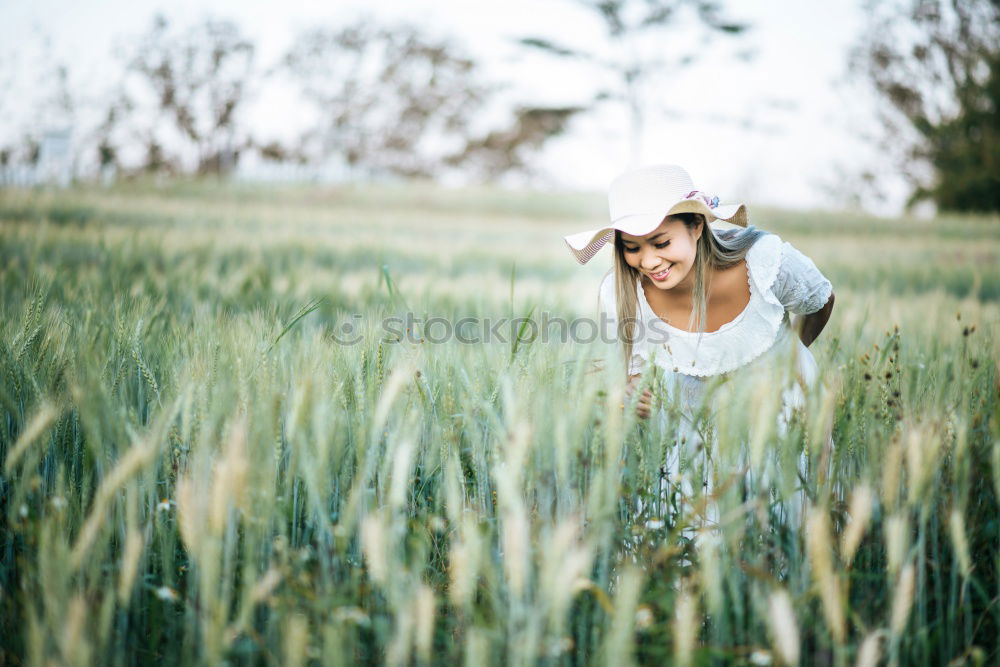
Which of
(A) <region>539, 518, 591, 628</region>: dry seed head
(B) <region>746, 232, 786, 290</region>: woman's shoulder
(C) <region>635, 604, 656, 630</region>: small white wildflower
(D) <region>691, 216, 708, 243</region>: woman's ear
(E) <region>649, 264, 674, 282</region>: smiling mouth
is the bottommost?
(C) <region>635, 604, 656, 630</region>: small white wildflower

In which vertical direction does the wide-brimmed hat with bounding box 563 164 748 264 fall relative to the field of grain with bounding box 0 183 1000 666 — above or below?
above

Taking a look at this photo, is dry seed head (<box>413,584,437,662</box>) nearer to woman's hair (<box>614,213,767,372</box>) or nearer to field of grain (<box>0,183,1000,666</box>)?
field of grain (<box>0,183,1000,666</box>)

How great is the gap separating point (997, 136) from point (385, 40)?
13.5 m

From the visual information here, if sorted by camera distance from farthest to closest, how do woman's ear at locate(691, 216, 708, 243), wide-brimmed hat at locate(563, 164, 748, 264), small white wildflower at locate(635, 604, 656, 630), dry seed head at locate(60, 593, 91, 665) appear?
woman's ear at locate(691, 216, 708, 243) < wide-brimmed hat at locate(563, 164, 748, 264) < small white wildflower at locate(635, 604, 656, 630) < dry seed head at locate(60, 593, 91, 665)

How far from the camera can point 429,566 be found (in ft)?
3.72

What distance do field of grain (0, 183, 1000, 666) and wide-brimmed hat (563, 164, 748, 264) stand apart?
1.10ft

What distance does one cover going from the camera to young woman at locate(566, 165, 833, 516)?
1780mm

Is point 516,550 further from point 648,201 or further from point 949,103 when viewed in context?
point 949,103

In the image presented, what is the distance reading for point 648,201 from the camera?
5.77 ft

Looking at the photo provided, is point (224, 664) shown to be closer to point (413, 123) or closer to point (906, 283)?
point (906, 283)

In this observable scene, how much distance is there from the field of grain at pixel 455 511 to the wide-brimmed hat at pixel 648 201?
1.10 feet

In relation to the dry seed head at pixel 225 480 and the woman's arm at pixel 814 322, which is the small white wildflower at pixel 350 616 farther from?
the woman's arm at pixel 814 322

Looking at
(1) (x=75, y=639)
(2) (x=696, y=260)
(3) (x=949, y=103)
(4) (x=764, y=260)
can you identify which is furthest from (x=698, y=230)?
(3) (x=949, y=103)

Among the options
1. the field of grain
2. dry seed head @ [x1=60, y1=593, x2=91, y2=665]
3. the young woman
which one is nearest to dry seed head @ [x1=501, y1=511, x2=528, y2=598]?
the field of grain
